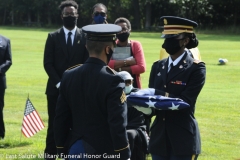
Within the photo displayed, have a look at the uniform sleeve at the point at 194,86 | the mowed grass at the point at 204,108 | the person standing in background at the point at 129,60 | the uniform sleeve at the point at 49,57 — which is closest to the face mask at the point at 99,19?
the person standing in background at the point at 129,60

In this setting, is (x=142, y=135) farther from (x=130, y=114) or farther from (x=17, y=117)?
(x=17, y=117)

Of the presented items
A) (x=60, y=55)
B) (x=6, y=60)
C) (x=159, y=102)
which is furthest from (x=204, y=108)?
(x=159, y=102)

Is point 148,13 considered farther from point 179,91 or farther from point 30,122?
point 179,91

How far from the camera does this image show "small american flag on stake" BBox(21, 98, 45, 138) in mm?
9969

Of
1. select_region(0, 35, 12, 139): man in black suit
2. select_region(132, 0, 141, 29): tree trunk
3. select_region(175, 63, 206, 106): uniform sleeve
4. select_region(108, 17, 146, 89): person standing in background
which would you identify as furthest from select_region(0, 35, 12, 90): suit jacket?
select_region(132, 0, 141, 29): tree trunk

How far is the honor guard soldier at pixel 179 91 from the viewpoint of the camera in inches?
210

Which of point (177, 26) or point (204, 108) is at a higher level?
point (177, 26)

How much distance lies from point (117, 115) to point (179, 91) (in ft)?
3.45

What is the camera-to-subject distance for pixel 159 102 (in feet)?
17.2

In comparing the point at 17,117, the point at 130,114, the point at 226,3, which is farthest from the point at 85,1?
the point at 130,114

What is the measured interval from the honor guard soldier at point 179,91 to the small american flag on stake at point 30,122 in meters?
4.85

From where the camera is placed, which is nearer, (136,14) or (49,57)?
(49,57)

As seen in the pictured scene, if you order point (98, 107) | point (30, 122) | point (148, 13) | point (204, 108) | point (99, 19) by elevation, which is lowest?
point (148, 13)

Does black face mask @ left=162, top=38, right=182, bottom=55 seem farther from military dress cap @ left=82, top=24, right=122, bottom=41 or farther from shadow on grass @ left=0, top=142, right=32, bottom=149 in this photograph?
shadow on grass @ left=0, top=142, right=32, bottom=149
